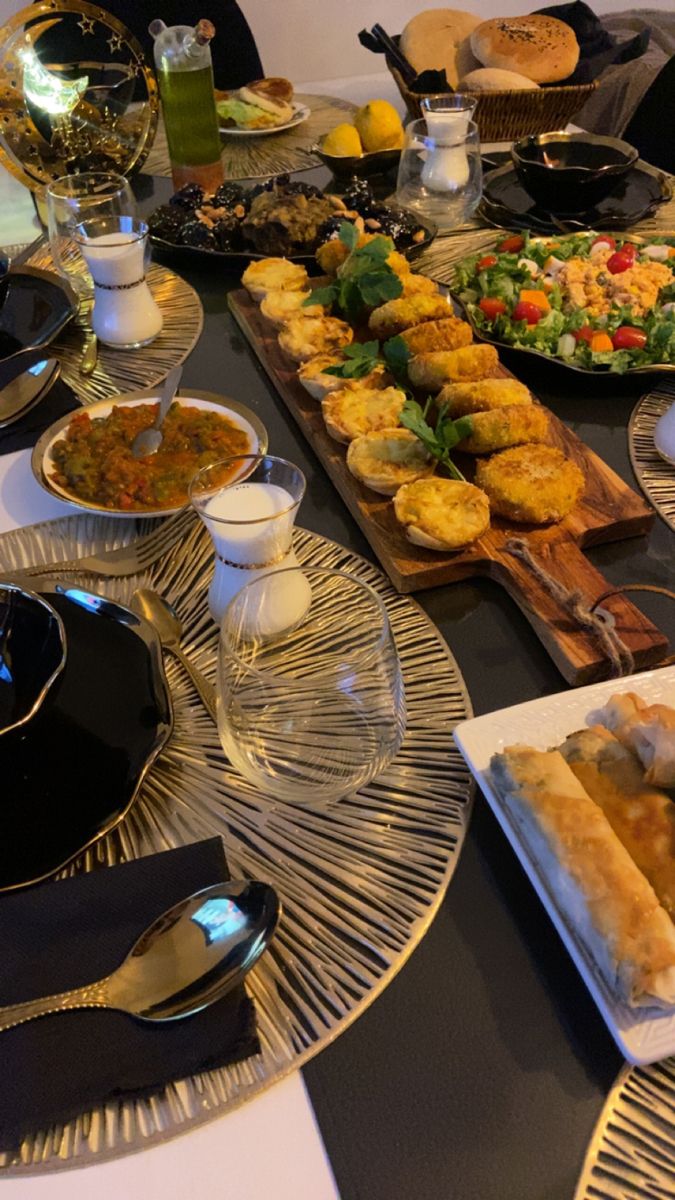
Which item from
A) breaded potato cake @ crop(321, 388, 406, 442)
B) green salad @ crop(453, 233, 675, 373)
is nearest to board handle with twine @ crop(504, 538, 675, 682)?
breaded potato cake @ crop(321, 388, 406, 442)

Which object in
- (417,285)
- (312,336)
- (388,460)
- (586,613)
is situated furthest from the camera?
(417,285)

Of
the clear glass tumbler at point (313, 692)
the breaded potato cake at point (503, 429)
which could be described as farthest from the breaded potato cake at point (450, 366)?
the clear glass tumbler at point (313, 692)

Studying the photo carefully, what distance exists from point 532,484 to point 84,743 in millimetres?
754

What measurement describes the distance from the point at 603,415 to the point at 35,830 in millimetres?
1215

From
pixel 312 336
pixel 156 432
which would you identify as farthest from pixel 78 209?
pixel 156 432

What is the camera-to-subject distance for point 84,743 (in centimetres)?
88

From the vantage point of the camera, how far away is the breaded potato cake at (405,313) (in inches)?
63.9

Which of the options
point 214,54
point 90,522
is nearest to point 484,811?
point 90,522

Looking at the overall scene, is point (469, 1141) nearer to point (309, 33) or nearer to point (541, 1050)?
point (541, 1050)

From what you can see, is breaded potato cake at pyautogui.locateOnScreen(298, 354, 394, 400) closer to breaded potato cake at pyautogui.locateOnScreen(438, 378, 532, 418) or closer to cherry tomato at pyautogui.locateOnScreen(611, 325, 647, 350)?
breaded potato cake at pyautogui.locateOnScreen(438, 378, 532, 418)

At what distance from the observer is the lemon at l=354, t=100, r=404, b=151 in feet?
7.77

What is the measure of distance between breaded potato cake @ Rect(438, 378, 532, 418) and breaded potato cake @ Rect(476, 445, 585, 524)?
0.46ft

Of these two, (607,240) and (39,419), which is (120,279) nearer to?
(39,419)

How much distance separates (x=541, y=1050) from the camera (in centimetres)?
70
